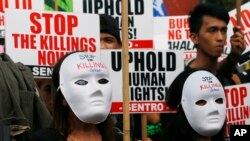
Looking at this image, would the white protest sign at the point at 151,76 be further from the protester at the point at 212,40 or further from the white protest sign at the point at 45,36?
the white protest sign at the point at 45,36

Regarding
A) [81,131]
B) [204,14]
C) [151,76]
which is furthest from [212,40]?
[81,131]

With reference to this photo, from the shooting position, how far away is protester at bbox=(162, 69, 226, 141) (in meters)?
5.39

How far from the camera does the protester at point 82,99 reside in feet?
15.8

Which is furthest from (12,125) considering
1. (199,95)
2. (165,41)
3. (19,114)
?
(165,41)

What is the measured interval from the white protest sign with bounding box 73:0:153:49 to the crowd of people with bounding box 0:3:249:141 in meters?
0.40

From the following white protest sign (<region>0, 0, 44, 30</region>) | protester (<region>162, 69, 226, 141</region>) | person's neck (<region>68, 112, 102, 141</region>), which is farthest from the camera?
white protest sign (<region>0, 0, 44, 30</region>)

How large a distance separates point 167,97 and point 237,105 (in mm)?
1068

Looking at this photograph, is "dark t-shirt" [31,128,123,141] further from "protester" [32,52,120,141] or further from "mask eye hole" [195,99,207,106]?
"mask eye hole" [195,99,207,106]

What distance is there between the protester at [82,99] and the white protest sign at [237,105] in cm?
183

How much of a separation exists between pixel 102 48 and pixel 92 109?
1875 mm

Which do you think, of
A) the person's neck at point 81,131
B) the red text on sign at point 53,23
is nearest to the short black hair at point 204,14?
the red text on sign at point 53,23

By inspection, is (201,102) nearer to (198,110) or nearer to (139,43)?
(198,110)

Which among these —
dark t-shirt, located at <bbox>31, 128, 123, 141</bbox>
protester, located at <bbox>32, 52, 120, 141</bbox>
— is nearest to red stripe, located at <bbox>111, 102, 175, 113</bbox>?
protester, located at <bbox>32, 52, 120, 141</bbox>

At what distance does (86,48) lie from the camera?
6121 millimetres
